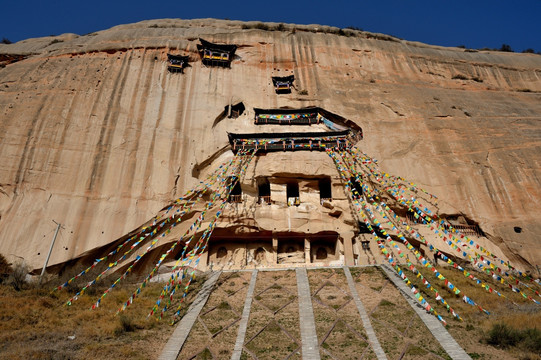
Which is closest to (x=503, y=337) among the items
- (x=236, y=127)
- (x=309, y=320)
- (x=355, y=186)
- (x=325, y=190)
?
(x=309, y=320)

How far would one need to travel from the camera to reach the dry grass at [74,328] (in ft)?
31.4

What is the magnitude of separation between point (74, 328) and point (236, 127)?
15927mm

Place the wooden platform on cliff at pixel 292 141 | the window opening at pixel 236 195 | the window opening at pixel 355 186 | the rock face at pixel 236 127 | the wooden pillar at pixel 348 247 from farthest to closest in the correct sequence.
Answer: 1. the wooden platform on cliff at pixel 292 141
2. the window opening at pixel 355 186
3. the window opening at pixel 236 195
4. the rock face at pixel 236 127
5. the wooden pillar at pixel 348 247

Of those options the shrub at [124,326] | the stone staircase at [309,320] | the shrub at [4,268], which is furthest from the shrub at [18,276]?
the stone staircase at [309,320]

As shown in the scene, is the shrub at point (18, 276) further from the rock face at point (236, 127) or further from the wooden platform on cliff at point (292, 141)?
the wooden platform on cliff at point (292, 141)

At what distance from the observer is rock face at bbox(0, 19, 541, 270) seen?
1847cm

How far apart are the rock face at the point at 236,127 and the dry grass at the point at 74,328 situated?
3.96 m

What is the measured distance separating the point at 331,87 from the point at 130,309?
21671 millimetres

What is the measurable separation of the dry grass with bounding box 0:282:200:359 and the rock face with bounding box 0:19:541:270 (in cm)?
396

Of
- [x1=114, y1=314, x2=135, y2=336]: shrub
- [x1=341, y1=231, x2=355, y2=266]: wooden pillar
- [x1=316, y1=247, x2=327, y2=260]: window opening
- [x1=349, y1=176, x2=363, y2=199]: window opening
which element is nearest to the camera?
[x1=114, y1=314, x2=135, y2=336]: shrub

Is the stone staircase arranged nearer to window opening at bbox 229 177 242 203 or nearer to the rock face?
the rock face

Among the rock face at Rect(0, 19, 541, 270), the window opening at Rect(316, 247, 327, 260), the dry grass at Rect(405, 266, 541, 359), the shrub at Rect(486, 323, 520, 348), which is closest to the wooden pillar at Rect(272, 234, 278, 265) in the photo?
the rock face at Rect(0, 19, 541, 270)

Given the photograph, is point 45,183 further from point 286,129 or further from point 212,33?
point 212,33

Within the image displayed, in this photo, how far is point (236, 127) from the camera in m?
23.8
